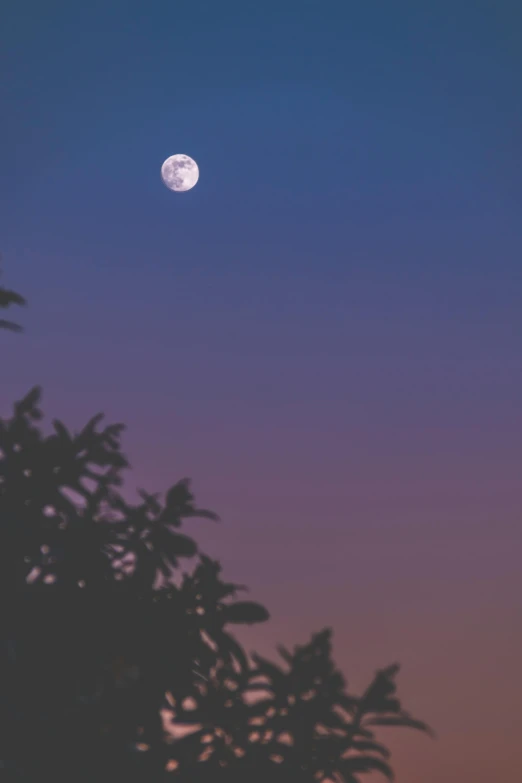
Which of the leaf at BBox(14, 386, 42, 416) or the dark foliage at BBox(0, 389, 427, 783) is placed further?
the leaf at BBox(14, 386, 42, 416)

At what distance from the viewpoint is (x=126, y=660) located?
7.83 m

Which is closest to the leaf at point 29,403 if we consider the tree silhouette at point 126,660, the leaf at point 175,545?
the tree silhouette at point 126,660

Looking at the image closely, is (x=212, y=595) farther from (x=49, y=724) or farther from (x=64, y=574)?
(x=49, y=724)

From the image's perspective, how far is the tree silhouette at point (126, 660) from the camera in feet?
20.7

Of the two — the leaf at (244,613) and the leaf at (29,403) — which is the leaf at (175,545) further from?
the leaf at (29,403)

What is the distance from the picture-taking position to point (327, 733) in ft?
21.0

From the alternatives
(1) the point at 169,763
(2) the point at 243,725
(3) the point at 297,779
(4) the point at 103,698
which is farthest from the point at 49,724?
(3) the point at 297,779

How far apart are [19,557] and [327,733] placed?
10.9 feet

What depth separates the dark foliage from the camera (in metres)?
6.32

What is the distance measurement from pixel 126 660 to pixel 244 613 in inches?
48.8

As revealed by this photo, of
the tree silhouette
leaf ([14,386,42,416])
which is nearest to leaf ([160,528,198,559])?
the tree silhouette

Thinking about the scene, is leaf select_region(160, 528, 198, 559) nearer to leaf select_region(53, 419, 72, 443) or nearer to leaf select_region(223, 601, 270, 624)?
leaf select_region(223, 601, 270, 624)

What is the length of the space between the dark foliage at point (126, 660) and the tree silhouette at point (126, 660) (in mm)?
12

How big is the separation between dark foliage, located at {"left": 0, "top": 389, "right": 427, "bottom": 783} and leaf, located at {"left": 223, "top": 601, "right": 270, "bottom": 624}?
0.01 m
